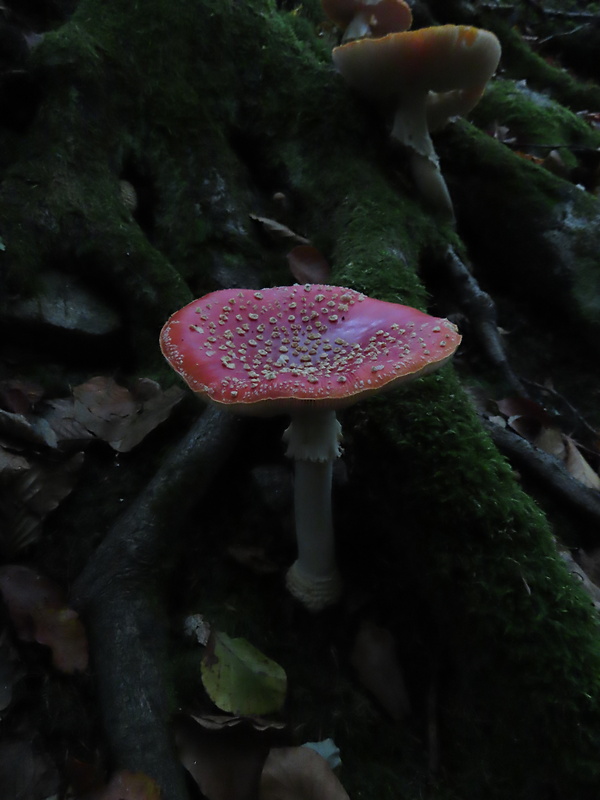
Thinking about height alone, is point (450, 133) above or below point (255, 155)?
above

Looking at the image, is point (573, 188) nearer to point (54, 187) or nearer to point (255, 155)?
point (255, 155)

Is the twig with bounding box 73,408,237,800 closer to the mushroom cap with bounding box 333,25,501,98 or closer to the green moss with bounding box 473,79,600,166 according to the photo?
the mushroom cap with bounding box 333,25,501,98

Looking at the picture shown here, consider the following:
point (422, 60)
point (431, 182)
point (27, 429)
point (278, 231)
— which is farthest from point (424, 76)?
point (27, 429)

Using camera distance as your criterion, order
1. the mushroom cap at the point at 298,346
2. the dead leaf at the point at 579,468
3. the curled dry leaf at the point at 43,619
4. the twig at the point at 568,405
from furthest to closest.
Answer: the twig at the point at 568,405 < the dead leaf at the point at 579,468 < the curled dry leaf at the point at 43,619 < the mushroom cap at the point at 298,346

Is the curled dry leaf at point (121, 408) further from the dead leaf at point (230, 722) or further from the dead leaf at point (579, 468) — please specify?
the dead leaf at point (579, 468)

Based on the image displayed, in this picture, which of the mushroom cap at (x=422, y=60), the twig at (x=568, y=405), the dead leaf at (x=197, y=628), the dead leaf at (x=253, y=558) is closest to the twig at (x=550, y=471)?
the twig at (x=568, y=405)

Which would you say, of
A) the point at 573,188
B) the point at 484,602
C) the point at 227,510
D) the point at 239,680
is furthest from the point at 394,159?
the point at 239,680
